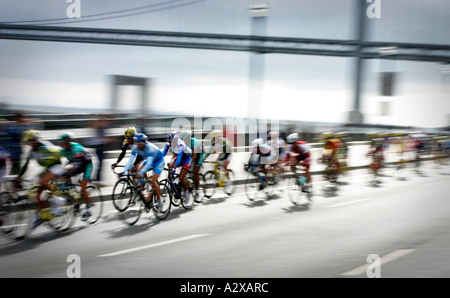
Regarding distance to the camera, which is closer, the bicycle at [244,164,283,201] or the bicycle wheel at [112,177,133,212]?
the bicycle wheel at [112,177,133,212]

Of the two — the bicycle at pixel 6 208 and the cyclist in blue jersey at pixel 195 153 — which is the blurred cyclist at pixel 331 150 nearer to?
the cyclist in blue jersey at pixel 195 153

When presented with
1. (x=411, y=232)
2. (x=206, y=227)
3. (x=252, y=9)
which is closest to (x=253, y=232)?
(x=206, y=227)

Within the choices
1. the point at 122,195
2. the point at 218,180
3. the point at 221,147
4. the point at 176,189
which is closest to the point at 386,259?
the point at 176,189

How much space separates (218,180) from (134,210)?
3565mm

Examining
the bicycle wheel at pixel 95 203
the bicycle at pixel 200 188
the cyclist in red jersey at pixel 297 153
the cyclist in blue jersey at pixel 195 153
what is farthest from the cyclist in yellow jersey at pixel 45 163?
the cyclist in red jersey at pixel 297 153

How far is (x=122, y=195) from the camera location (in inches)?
381

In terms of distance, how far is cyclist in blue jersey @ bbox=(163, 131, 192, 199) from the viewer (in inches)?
411

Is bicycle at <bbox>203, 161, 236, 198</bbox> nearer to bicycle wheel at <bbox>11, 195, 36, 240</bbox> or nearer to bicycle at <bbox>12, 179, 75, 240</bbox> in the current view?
bicycle at <bbox>12, 179, 75, 240</bbox>

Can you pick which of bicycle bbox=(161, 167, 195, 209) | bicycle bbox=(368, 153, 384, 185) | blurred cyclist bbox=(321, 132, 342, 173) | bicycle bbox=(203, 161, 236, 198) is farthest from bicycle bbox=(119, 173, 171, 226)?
bicycle bbox=(368, 153, 384, 185)

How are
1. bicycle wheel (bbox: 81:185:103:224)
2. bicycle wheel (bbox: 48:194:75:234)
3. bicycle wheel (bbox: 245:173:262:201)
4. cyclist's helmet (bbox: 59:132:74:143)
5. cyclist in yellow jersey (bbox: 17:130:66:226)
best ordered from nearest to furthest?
1. cyclist in yellow jersey (bbox: 17:130:66:226)
2. bicycle wheel (bbox: 48:194:75:234)
3. cyclist's helmet (bbox: 59:132:74:143)
4. bicycle wheel (bbox: 81:185:103:224)
5. bicycle wheel (bbox: 245:173:262:201)

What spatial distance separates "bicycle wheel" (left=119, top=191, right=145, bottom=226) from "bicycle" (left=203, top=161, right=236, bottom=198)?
9.53ft
